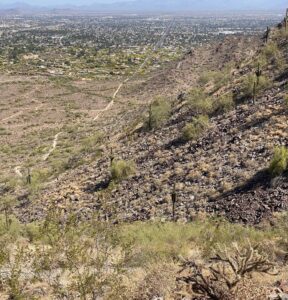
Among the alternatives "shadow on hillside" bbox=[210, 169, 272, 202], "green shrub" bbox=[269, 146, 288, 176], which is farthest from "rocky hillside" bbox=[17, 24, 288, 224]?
"green shrub" bbox=[269, 146, 288, 176]

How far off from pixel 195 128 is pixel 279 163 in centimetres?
823

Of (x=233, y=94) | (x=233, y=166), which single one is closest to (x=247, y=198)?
(x=233, y=166)

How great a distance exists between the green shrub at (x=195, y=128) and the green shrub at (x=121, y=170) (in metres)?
3.80

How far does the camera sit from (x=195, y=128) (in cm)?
2697

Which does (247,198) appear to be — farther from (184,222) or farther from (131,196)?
(131,196)

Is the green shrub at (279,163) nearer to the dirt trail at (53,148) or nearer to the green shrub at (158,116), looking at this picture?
the green shrub at (158,116)

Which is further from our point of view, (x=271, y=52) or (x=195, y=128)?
(x=271, y=52)

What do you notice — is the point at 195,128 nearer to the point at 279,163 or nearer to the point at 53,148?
the point at 279,163

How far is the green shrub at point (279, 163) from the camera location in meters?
19.3

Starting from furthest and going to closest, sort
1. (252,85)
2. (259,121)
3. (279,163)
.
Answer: (252,85) → (259,121) → (279,163)

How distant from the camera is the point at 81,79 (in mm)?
89375

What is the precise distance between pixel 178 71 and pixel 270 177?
189 feet

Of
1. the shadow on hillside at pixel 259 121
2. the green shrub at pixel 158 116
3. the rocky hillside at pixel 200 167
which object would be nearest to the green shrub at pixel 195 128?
the rocky hillside at pixel 200 167

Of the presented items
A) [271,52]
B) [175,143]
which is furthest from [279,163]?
[271,52]
